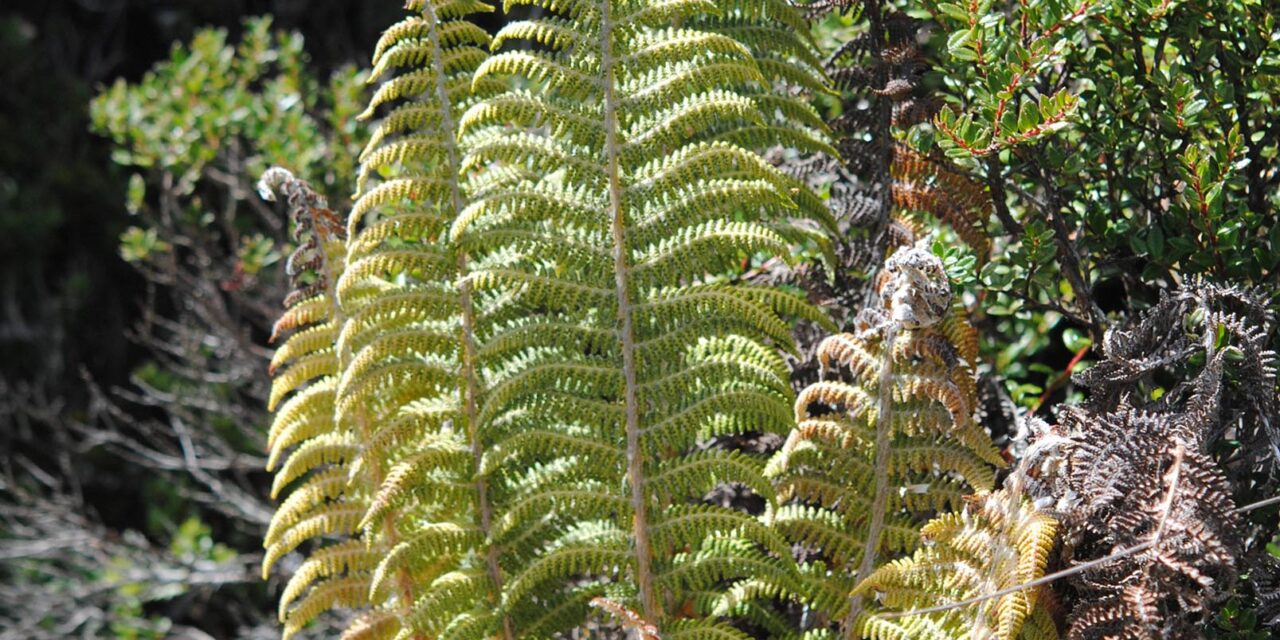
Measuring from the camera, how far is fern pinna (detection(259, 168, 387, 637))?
7.38 ft

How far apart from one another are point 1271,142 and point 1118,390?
611 mm

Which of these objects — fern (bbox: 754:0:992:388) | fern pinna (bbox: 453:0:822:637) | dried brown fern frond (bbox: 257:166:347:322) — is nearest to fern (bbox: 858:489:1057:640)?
fern pinna (bbox: 453:0:822:637)

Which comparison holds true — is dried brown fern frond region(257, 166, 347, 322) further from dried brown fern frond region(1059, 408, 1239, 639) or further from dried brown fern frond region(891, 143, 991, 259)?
dried brown fern frond region(1059, 408, 1239, 639)

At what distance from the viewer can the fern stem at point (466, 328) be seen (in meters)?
2.18

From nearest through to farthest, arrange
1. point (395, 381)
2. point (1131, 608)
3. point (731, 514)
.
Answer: point (1131, 608)
point (731, 514)
point (395, 381)

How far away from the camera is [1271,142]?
88.1 inches

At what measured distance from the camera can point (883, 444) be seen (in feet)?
6.63

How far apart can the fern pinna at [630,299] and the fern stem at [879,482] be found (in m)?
0.12

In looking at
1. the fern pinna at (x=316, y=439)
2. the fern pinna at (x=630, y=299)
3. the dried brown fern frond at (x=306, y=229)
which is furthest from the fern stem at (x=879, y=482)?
the dried brown fern frond at (x=306, y=229)

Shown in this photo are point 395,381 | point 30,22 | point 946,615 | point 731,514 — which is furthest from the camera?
point 30,22

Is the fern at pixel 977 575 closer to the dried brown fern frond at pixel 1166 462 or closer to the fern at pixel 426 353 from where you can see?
the dried brown fern frond at pixel 1166 462

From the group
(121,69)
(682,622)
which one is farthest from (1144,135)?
(121,69)

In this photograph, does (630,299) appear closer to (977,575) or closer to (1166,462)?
(977,575)

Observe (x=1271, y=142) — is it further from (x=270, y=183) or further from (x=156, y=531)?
(x=156, y=531)
